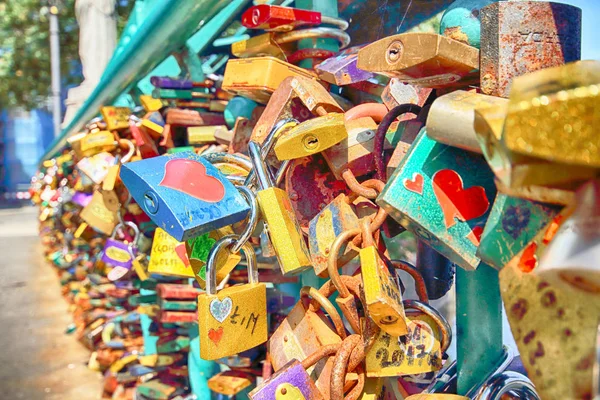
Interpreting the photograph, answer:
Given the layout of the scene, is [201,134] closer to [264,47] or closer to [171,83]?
[171,83]

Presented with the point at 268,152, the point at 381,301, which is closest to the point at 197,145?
the point at 268,152

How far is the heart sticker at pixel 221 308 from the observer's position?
2.11ft

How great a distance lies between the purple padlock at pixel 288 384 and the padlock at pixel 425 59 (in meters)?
0.29

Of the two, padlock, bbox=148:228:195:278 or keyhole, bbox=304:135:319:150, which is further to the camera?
padlock, bbox=148:228:195:278

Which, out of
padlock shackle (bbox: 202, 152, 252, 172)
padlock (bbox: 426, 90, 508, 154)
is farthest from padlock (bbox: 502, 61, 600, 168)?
padlock shackle (bbox: 202, 152, 252, 172)

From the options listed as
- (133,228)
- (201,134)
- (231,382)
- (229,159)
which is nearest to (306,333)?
(229,159)

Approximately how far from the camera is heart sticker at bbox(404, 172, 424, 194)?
0.49 m

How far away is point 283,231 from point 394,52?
0.22m

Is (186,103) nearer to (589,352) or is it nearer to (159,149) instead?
(159,149)

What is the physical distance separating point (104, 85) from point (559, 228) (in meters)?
2.17

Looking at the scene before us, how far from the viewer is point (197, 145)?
1346 mm

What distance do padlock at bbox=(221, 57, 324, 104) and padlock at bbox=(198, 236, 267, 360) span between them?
0.85 feet

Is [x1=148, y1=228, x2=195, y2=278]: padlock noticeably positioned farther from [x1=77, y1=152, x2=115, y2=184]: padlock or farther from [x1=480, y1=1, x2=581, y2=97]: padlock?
[x1=480, y1=1, x2=581, y2=97]: padlock

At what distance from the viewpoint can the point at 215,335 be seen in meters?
0.64
